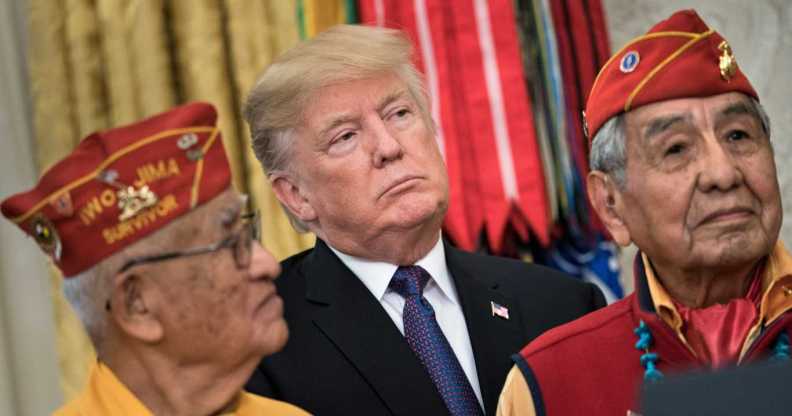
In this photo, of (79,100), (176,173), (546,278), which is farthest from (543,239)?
(176,173)

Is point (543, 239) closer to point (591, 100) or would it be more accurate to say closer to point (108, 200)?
point (591, 100)

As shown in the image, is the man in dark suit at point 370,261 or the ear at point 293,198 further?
the ear at point 293,198

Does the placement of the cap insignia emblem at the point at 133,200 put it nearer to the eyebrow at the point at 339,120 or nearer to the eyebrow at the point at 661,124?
the eyebrow at the point at 339,120

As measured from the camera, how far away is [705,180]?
8.84 ft

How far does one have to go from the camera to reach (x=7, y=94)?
4.32m

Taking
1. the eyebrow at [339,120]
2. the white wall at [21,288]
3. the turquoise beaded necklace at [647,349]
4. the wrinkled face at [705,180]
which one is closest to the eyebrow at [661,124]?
the wrinkled face at [705,180]

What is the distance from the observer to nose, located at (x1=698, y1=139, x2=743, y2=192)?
106 inches

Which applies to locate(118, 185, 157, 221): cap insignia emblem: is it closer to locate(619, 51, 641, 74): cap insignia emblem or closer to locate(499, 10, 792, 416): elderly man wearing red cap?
locate(499, 10, 792, 416): elderly man wearing red cap

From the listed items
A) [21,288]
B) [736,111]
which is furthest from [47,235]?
[21,288]

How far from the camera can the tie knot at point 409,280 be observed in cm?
333

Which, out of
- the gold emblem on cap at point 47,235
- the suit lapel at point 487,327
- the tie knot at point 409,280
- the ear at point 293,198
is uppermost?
the gold emblem on cap at point 47,235

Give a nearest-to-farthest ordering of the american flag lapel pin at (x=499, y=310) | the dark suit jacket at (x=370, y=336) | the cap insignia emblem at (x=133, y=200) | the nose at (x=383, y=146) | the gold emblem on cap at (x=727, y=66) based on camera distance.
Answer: the cap insignia emblem at (x=133, y=200) → the gold emblem on cap at (x=727, y=66) → the dark suit jacket at (x=370, y=336) → the nose at (x=383, y=146) → the american flag lapel pin at (x=499, y=310)

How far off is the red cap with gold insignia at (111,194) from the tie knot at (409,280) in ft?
2.77

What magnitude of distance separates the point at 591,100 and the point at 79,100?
1.99 metres
